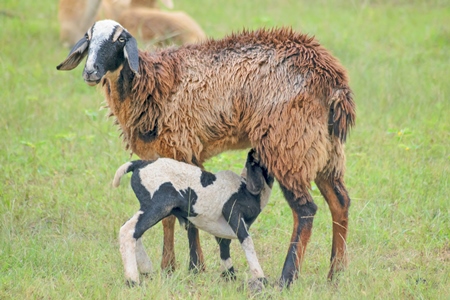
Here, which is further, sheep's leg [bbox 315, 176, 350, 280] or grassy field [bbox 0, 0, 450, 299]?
sheep's leg [bbox 315, 176, 350, 280]

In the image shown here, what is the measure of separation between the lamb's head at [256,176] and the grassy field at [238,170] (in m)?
0.71

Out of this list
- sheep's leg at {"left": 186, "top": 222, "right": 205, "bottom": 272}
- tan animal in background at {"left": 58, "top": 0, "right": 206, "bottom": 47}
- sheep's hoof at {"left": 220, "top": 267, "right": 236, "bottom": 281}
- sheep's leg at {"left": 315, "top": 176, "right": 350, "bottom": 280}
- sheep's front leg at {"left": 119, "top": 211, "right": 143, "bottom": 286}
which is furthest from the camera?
tan animal in background at {"left": 58, "top": 0, "right": 206, "bottom": 47}

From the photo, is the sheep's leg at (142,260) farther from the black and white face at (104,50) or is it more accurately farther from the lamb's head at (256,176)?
the black and white face at (104,50)

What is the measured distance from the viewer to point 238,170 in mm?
8297

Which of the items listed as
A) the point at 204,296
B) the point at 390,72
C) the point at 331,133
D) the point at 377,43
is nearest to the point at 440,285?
the point at 331,133

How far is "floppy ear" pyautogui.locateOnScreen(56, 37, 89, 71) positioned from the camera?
234 inches

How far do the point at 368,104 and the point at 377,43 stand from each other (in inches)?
109

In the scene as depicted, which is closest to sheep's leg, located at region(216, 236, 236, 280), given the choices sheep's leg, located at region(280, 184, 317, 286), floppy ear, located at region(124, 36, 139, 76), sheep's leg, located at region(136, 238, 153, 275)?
sheep's leg, located at region(280, 184, 317, 286)

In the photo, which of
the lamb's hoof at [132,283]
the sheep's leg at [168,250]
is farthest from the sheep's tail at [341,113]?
the lamb's hoof at [132,283]

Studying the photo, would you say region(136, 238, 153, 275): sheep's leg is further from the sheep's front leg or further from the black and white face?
the black and white face

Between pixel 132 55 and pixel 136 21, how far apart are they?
280 inches

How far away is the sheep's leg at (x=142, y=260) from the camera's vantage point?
5684 millimetres

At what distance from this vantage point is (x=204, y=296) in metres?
5.37

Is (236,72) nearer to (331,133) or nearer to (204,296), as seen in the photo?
(331,133)
